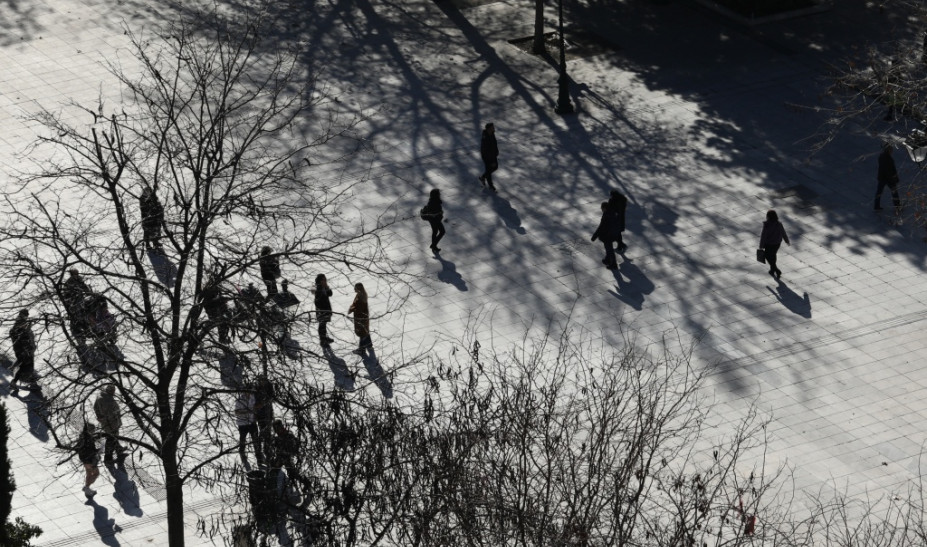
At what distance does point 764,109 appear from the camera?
29.2 m

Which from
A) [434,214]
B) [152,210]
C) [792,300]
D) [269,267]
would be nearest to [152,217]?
[152,210]

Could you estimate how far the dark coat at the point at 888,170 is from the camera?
24.4 m

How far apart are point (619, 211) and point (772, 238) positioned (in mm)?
2336

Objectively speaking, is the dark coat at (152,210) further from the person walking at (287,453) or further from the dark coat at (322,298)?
the dark coat at (322,298)

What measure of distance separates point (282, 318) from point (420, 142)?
1344 centimetres

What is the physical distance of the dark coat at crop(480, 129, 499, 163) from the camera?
84.0 feet

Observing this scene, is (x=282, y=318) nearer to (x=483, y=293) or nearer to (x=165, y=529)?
(x=165, y=529)

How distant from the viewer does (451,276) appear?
23.3 m

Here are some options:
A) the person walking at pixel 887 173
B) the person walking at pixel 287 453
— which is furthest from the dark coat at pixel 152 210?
the person walking at pixel 887 173

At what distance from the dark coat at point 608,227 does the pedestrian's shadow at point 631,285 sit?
0.56 m

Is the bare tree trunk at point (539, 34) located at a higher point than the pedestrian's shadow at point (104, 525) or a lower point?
higher

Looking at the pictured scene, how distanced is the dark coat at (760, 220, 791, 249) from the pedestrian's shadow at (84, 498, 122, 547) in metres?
10.3

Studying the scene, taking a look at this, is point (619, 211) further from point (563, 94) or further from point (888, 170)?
point (563, 94)

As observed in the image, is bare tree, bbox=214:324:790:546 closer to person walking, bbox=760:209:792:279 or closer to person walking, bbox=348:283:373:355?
person walking, bbox=348:283:373:355
